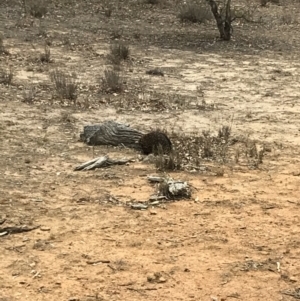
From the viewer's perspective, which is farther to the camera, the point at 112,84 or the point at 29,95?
the point at 112,84

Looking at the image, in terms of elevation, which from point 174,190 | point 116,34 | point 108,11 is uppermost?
point 108,11

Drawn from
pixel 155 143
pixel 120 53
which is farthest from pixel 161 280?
pixel 120 53

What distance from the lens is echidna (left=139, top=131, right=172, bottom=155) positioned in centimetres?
633

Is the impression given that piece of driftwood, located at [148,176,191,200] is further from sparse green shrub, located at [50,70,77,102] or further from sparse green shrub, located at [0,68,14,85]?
sparse green shrub, located at [0,68,14,85]

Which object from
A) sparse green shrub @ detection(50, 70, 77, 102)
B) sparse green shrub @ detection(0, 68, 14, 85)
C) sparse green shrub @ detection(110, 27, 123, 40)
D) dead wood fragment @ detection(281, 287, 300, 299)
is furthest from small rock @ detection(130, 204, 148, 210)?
sparse green shrub @ detection(110, 27, 123, 40)

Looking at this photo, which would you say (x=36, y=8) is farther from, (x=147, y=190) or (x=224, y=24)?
(x=147, y=190)

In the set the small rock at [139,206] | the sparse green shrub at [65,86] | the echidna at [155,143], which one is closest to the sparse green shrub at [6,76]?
the sparse green shrub at [65,86]

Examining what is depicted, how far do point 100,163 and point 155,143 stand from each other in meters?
0.68

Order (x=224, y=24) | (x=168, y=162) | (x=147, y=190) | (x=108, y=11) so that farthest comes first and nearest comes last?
(x=108, y=11) → (x=224, y=24) → (x=168, y=162) → (x=147, y=190)

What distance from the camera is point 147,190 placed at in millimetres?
5438

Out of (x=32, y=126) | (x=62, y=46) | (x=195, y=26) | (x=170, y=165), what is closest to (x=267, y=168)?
(x=170, y=165)

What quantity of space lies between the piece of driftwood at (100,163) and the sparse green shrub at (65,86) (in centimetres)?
248

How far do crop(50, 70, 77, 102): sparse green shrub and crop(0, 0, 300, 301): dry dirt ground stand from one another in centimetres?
16

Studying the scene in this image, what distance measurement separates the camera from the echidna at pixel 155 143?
633 cm
